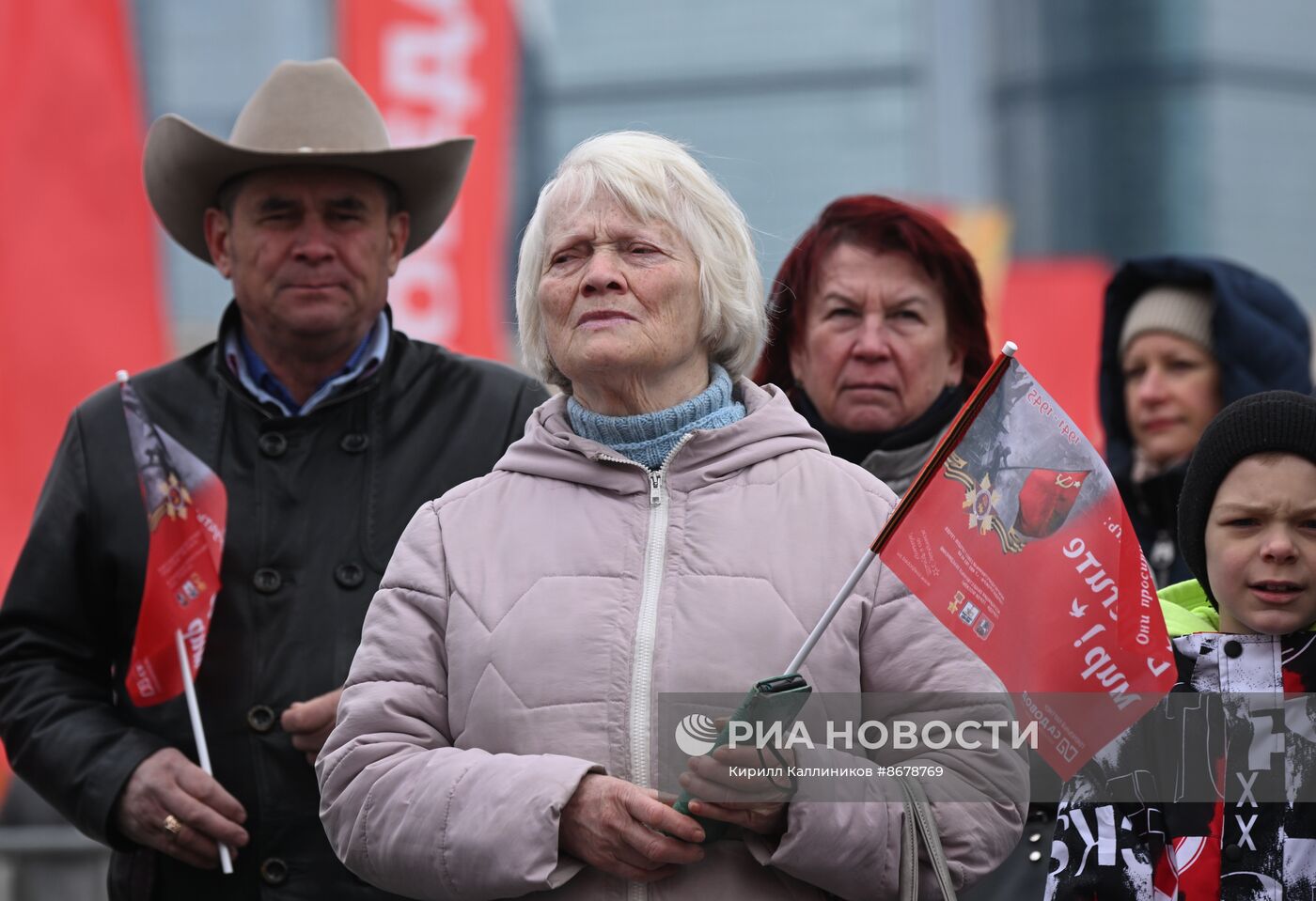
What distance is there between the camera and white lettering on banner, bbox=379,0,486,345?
7363 mm

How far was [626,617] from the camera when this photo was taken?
2508mm

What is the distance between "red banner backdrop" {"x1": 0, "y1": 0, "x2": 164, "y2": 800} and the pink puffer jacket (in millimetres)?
3470

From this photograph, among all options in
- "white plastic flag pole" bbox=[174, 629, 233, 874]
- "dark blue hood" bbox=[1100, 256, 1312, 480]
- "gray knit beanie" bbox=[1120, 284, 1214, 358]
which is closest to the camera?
"white plastic flag pole" bbox=[174, 629, 233, 874]

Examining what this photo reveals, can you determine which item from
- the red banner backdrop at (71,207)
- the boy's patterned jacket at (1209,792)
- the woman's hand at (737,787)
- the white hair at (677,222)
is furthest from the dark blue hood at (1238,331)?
the red banner backdrop at (71,207)

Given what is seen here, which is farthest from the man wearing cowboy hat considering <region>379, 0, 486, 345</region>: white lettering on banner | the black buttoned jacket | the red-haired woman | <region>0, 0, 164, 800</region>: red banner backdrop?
<region>379, 0, 486, 345</region>: white lettering on banner

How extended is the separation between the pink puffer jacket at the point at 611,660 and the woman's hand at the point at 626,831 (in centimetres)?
3

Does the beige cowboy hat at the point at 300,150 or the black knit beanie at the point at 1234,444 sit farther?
the beige cowboy hat at the point at 300,150

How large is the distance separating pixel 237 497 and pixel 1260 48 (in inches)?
421

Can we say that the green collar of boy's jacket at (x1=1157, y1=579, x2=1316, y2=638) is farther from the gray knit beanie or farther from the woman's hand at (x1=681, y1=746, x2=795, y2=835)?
the gray knit beanie

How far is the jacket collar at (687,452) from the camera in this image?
8.63 ft

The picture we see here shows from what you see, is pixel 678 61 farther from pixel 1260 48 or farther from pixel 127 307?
pixel 127 307

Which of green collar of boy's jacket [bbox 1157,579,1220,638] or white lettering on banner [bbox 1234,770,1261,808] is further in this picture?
green collar of boy's jacket [bbox 1157,579,1220,638]

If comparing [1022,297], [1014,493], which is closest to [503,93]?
[1022,297]

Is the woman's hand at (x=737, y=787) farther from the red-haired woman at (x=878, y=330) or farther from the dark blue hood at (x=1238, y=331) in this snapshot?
the dark blue hood at (x=1238, y=331)
